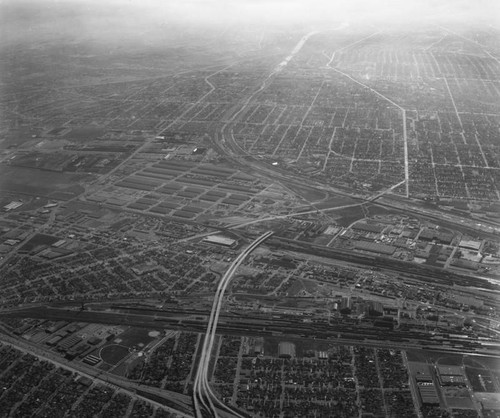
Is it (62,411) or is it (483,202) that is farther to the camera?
(483,202)

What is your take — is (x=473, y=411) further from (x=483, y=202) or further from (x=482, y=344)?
(x=483, y=202)

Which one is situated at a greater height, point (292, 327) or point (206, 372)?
point (206, 372)

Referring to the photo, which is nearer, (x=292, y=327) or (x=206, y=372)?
(x=206, y=372)

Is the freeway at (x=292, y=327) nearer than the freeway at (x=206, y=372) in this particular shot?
No

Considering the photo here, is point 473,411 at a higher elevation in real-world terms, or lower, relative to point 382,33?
higher

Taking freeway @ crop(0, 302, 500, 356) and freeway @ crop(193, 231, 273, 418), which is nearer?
freeway @ crop(193, 231, 273, 418)

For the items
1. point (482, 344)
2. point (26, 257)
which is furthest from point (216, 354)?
point (26, 257)

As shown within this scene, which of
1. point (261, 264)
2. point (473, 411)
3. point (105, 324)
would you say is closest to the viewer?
point (473, 411)

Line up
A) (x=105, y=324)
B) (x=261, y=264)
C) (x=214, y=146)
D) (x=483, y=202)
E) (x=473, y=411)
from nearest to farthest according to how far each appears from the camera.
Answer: (x=473, y=411)
(x=105, y=324)
(x=261, y=264)
(x=483, y=202)
(x=214, y=146)
